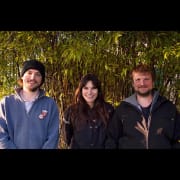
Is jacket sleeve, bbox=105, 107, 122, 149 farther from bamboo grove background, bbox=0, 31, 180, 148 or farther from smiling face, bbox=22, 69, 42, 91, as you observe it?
smiling face, bbox=22, 69, 42, 91

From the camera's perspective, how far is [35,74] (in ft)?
9.70

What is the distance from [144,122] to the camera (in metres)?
2.97

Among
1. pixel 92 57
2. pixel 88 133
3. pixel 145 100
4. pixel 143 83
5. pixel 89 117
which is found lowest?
pixel 88 133

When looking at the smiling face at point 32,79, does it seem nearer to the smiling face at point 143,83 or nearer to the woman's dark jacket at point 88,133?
the woman's dark jacket at point 88,133

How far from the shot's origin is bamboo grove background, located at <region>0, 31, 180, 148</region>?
10.9ft

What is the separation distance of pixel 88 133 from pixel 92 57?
750mm

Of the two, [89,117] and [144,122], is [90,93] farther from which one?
[144,122]

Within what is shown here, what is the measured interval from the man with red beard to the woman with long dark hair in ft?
0.25

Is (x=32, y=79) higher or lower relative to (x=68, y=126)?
higher

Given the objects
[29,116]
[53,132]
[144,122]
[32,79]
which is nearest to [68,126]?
[53,132]

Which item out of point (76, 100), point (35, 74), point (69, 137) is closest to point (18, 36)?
point (35, 74)

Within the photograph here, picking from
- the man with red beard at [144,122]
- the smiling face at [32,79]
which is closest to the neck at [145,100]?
the man with red beard at [144,122]

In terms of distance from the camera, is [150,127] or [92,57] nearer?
[150,127]

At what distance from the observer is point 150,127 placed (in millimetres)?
2971
